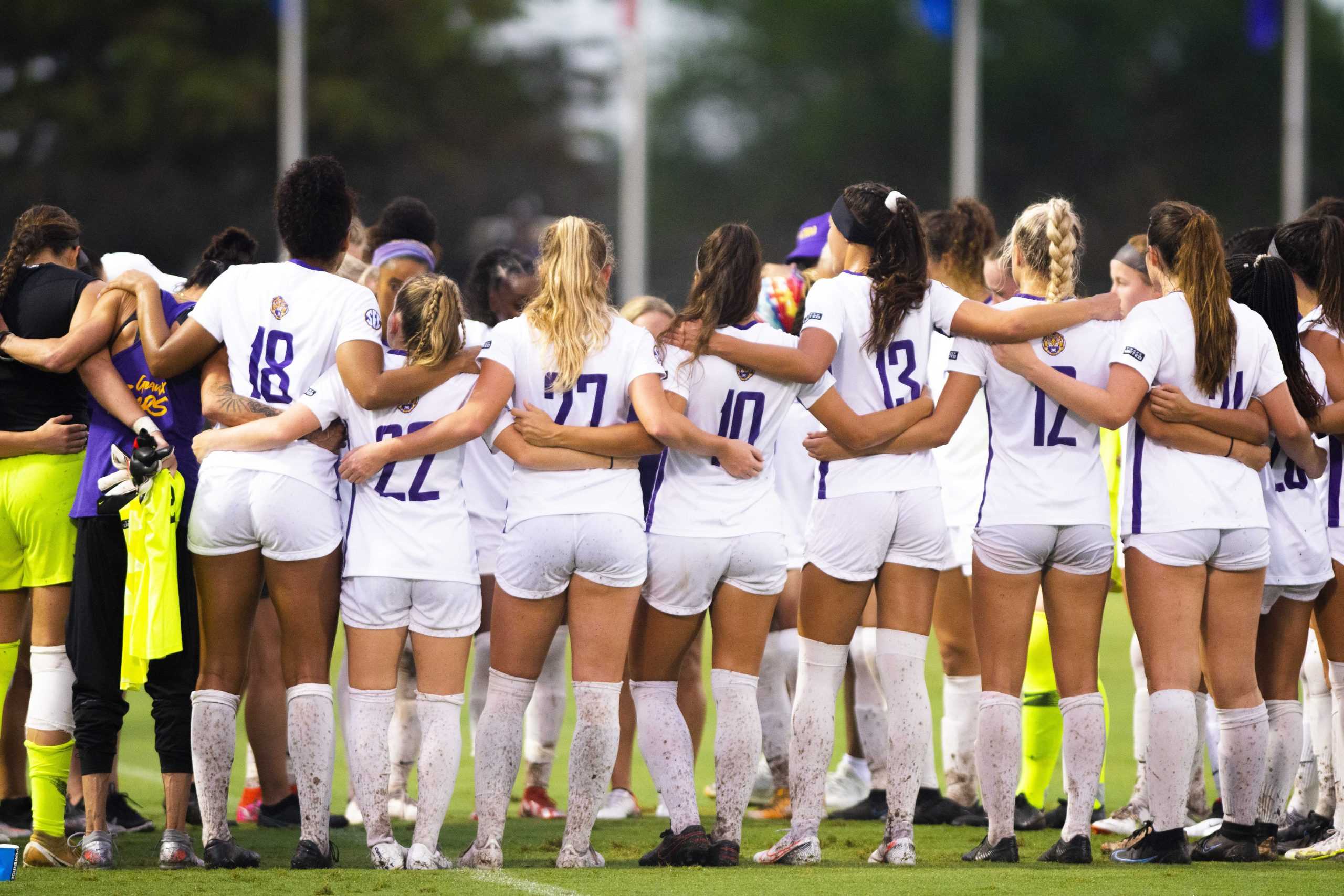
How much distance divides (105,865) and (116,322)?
192 cm

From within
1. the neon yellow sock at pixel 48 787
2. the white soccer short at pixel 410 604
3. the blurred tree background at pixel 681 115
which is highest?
the blurred tree background at pixel 681 115

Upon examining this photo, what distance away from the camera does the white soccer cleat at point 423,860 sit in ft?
17.7

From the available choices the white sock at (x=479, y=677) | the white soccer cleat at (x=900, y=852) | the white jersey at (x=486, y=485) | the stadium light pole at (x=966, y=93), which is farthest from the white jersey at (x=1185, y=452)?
the stadium light pole at (x=966, y=93)

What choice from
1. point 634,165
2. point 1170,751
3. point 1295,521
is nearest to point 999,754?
point 1170,751

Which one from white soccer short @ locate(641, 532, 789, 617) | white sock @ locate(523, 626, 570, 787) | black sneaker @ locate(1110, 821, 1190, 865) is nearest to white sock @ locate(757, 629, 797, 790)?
white sock @ locate(523, 626, 570, 787)

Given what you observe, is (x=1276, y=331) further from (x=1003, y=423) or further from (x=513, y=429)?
(x=513, y=429)

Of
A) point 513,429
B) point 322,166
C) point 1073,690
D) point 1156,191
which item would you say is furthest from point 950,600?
point 1156,191

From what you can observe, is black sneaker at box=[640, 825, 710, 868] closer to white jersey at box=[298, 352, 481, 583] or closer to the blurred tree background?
white jersey at box=[298, 352, 481, 583]

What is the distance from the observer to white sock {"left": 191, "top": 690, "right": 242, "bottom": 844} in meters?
5.47

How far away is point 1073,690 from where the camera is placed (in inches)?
219

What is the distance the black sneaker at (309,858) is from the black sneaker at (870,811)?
99.6 inches

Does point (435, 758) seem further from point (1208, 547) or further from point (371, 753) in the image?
point (1208, 547)

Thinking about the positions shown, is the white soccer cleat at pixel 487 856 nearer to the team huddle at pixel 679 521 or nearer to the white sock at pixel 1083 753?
the team huddle at pixel 679 521

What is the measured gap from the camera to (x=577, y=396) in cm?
542
